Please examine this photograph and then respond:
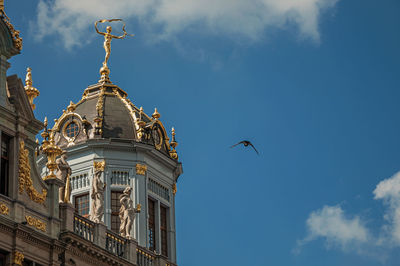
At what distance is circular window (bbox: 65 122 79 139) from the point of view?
185ft

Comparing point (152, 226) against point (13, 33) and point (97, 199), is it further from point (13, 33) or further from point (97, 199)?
point (13, 33)

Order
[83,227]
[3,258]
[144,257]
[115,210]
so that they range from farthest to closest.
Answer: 1. [115,210]
2. [144,257]
3. [83,227]
4. [3,258]

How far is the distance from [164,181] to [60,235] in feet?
42.6

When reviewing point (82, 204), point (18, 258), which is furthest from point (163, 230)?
point (18, 258)

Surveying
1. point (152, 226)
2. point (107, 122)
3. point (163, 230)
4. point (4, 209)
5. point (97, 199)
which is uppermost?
point (107, 122)

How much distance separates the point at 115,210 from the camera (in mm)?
55062

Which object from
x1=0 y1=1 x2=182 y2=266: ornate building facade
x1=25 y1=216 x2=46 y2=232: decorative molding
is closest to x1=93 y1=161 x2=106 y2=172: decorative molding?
x1=0 y1=1 x2=182 y2=266: ornate building facade

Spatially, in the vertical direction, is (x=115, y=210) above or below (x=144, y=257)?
above

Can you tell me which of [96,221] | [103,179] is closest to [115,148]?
[103,179]

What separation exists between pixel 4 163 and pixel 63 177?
16.0 ft

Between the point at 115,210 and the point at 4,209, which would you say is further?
the point at 115,210

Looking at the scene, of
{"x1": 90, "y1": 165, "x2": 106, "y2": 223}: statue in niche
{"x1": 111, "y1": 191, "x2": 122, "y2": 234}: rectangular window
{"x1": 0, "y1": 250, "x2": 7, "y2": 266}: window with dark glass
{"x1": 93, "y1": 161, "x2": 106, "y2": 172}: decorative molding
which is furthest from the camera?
{"x1": 93, "y1": 161, "x2": 106, "y2": 172}: decorative molding

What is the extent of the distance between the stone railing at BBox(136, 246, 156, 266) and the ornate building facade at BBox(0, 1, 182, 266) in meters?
0.05

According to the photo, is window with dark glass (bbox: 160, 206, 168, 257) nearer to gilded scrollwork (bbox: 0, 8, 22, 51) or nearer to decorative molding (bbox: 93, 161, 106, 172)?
decorative molding (bbox: 93, 161, 106, 172)
